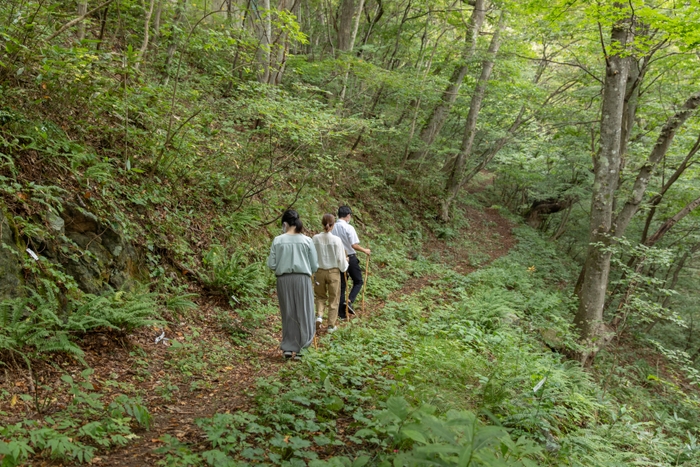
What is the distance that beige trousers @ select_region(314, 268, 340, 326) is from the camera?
7066 mm

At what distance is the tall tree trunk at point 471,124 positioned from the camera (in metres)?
16.2

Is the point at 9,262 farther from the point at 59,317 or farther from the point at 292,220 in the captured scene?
the point at 292,220

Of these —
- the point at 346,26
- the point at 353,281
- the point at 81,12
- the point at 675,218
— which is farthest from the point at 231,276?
the point at 346,26

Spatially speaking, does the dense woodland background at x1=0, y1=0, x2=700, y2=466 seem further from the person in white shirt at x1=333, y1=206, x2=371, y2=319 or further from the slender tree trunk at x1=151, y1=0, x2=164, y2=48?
the person in white shirt at x1=333, y1=206, x2=371, y2=319

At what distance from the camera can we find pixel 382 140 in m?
17.3

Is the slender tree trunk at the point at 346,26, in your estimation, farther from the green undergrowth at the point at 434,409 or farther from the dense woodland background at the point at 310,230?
the green undergrowth at the point at 434,409

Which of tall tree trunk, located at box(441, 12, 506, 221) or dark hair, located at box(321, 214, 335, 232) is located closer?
dark hair, located at box(321, 214, 335, 232)

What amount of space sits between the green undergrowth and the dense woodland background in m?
0.03

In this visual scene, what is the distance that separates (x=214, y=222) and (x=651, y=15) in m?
8.72

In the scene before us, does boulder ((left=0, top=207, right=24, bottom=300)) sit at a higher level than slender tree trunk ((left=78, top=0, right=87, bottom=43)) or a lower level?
lower

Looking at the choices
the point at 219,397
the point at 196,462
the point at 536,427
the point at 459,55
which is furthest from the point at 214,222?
the point at 459,55

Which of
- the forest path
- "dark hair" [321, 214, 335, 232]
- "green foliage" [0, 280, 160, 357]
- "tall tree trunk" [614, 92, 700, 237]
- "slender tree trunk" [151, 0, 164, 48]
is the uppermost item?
"slender tree trunk" [151, 0, 164, 48]

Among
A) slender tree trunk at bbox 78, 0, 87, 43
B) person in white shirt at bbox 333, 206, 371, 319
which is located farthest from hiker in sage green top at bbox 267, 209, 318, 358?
slender tree trunk at bbox 78, 0, 87, 43

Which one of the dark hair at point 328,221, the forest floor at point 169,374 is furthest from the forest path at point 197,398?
the dark hair at point 328,221
